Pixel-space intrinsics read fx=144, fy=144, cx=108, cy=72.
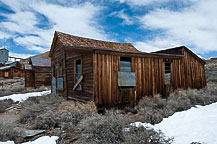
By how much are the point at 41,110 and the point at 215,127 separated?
7.56 metres

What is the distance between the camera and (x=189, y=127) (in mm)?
5109

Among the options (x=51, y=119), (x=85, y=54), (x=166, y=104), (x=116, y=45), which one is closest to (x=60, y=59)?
(x=85, y=54)

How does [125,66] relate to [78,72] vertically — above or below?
above

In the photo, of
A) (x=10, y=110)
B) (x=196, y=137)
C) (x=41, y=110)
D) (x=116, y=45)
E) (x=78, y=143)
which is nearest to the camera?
(x=78, y=143)

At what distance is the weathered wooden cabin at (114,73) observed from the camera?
7.35 metres

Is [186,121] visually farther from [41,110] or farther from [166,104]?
[41,110]

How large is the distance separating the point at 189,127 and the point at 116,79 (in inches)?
154

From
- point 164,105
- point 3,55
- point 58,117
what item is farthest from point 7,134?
point 3,55

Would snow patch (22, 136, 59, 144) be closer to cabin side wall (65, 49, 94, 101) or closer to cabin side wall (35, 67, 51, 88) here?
cabin side wall (65, 49, 94, 101)

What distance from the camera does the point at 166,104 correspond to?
7914mm

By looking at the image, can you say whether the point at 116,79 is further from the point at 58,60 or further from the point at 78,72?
the point at 58,60

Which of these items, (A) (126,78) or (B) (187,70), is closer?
(A) (126,78)

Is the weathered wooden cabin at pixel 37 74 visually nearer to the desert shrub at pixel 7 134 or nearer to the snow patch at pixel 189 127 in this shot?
the desert shrub at pixel 7 134

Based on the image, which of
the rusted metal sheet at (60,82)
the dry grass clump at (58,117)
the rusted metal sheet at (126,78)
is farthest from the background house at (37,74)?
the rusted metal sheet at (126,78)
